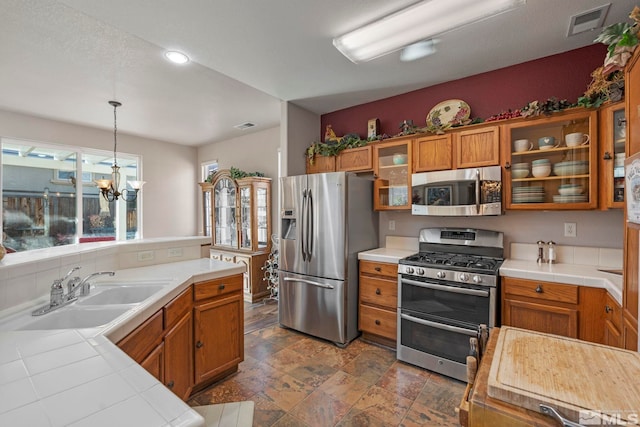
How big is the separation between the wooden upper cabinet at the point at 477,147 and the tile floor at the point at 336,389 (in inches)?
72.1

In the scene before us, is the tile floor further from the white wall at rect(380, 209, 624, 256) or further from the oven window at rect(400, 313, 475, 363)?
the white wall at rect(380, 209, 624, 256)

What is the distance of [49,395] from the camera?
0.69 metres

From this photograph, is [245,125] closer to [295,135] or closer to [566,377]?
[295,135]

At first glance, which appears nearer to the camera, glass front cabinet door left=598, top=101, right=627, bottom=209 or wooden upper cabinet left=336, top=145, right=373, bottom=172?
glass front cabinet door left=598, top=101, right=627, bottom=209

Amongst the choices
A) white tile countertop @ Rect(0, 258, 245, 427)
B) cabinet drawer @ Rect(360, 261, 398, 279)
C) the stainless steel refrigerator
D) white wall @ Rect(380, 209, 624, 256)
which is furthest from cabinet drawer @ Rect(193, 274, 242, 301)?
white wall @ Rect(380, 209, 624, 256)

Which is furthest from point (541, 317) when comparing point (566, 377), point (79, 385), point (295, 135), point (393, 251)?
point (295, 135)

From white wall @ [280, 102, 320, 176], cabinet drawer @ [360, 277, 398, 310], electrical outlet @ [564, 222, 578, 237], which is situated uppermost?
white wall @ [280, 102, 320, 176]

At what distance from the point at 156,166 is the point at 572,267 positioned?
611cm

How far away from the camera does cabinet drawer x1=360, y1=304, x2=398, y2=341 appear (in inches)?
109

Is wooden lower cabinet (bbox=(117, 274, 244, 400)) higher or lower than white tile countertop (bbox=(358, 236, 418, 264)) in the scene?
lower

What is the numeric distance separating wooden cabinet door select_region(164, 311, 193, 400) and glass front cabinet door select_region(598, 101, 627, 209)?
9.74 feet

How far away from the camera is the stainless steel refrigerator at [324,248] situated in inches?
114

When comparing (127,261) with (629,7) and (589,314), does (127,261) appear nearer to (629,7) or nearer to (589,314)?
(589,314)

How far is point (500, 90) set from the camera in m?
2.71
